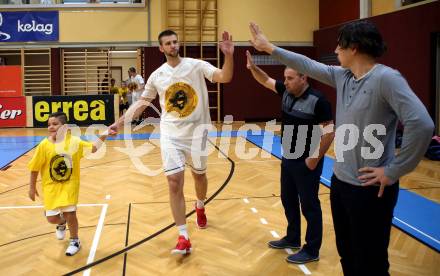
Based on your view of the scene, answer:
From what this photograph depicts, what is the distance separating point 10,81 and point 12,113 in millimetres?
1749

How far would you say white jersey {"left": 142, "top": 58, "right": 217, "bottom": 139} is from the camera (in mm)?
4789

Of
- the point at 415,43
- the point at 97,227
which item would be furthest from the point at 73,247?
the point at 415,43

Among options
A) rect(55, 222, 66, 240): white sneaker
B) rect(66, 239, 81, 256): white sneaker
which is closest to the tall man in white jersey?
rect(66, 239, 81, 256): white sneaker

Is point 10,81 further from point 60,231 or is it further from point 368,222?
point 368,222

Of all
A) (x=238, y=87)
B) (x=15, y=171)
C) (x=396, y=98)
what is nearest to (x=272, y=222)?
(x=396, y=98)

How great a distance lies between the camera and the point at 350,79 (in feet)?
8.79

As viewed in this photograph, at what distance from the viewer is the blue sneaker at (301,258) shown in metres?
4.25

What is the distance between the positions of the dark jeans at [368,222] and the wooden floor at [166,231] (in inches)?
58.2

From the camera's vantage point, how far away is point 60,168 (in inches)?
182

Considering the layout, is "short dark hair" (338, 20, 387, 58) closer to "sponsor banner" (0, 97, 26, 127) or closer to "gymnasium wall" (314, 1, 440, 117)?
"gymnasium wall" (314, 1, 440, 117)

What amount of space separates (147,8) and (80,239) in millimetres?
13819

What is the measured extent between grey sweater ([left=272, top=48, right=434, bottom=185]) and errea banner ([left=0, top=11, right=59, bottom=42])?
53.4 ft

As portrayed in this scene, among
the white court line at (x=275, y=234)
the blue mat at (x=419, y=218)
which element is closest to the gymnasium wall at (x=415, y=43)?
the blue mat at (x=419, y=218)

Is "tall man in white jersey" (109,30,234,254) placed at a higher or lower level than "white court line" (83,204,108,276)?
higher
